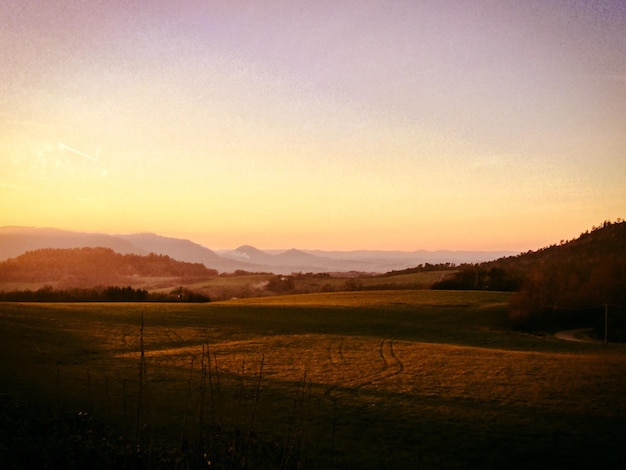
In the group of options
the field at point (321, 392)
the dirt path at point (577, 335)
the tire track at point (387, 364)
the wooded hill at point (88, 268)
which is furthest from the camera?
the wooded hill at point (88, 268)

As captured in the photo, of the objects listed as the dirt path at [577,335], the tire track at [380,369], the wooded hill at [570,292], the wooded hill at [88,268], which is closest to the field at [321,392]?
the tire track at [380,369]

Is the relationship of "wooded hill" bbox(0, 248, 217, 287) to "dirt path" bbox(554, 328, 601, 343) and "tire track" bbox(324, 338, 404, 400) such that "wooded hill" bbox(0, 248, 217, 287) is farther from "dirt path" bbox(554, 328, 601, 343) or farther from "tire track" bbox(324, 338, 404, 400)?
"dirt path" bbox(554, 328, 601, 343)

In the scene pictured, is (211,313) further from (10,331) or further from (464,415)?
(464,415)

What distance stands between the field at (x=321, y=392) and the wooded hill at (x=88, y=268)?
51.6 meters

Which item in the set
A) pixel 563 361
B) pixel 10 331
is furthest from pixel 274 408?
pixel 10 331

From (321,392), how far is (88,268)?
296 feet

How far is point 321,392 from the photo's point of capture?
19938mm

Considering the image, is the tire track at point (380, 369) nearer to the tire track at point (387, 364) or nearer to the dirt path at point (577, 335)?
the tire track at point (387, 364)

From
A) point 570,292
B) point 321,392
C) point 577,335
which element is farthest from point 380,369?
point 570,292

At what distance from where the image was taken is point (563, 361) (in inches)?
1083

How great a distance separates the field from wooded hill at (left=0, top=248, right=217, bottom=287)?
51.6 metres

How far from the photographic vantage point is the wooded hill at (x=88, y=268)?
8806 cm

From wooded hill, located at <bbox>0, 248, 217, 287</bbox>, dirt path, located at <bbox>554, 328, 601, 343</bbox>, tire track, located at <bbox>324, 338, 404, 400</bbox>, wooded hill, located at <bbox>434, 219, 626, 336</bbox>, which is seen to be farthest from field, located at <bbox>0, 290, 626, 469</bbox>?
wooded hill, located at <bbox>0, 248, 217, 287</bbox>

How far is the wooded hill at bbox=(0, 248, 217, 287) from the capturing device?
88.1 m
